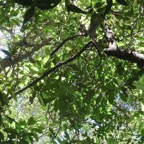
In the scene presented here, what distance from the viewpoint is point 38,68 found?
2.62 metres

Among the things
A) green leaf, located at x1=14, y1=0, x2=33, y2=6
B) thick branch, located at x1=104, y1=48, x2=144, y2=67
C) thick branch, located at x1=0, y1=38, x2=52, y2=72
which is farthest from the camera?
thick branch, located at x1=0, y1=38, x2=52, y2=72

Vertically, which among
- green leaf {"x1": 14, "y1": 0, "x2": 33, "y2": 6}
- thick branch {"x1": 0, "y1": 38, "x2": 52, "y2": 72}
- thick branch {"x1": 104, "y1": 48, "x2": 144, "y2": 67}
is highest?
thick branch {"x1": 0, "y1": 38, "x2": 52, "y2": 72}

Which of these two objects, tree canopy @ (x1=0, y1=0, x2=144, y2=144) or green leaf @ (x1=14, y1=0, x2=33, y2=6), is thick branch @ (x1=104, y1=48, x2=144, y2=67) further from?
green leaf @ (x1=14, y1=0, x2=33, y2=6)

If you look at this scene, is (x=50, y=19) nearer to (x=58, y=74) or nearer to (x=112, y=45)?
(x=58, y=74)

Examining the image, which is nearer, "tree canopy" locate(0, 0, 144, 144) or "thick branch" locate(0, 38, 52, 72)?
"tree canopy" locate(0, 0, 144, 144)

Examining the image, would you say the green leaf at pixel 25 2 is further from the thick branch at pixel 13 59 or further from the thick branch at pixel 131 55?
the thick branch at pixel 131 55

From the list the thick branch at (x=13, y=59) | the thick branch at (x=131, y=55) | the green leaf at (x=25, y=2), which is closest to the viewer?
the green leaf at (x=25, y=2)

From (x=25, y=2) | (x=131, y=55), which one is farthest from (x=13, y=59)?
(x=25, y=2)

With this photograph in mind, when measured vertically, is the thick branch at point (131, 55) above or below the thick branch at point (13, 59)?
below

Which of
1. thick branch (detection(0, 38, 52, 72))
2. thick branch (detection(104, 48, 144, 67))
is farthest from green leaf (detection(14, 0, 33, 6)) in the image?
thick branch (detection(104, 48, 144, 67))

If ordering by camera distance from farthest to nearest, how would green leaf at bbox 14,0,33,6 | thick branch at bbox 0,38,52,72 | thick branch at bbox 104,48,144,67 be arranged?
thick branch at bbox 0,38,52,72 → thick branch at bbox 104,48,144,67 → green leaf at bbox 14,0,33,6

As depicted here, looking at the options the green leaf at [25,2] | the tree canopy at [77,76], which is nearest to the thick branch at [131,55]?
the tree canopy at [77,76]

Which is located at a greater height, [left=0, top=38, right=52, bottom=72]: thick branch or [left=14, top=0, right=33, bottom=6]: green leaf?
[left=0, top=38, right=52, bottom=72]: thick branch

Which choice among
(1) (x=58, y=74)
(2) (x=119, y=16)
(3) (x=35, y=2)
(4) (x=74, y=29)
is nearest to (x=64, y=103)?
(1) (x=58, y=74)
